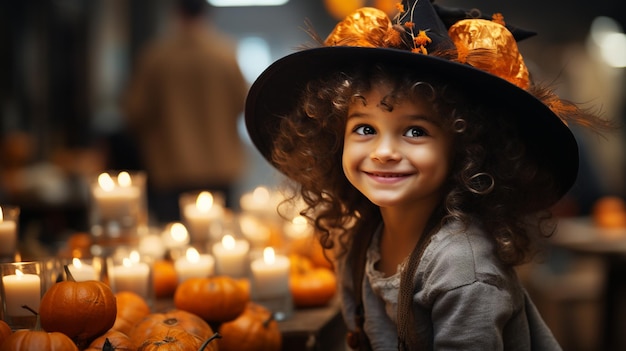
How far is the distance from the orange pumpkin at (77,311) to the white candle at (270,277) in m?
0.67

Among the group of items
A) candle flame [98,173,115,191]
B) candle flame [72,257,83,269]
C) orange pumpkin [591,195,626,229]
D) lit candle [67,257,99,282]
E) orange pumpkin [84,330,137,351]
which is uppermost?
candle flame [98,173,115,191]

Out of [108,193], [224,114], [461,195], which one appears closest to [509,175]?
[461,195]

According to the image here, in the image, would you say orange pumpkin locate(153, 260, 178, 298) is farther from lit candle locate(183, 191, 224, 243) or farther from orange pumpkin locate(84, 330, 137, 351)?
orange pumpkin locate(84, 330, 137, 351)

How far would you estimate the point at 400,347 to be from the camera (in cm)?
185

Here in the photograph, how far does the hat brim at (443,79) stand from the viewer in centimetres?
175

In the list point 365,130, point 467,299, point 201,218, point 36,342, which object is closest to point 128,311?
point 36,342

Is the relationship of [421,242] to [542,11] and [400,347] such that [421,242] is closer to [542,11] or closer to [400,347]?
[400,347]

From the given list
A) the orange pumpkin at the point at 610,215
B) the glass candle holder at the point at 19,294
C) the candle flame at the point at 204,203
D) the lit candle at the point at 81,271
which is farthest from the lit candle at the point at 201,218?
the orange pumpkin at the point at 610,215

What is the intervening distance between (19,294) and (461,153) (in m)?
1.06

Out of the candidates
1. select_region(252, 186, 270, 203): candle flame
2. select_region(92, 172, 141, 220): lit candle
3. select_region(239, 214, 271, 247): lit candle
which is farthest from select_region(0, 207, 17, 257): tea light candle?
select_region(252, 186, 270, 203): candle flame

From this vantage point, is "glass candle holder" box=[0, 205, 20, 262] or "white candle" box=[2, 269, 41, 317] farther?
"glass candle holder" box=[0, 205, 20, 262]

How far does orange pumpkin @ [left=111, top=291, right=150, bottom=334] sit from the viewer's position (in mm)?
2016

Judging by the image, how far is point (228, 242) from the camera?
8.58 ft

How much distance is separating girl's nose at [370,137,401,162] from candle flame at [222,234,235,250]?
887 mm
